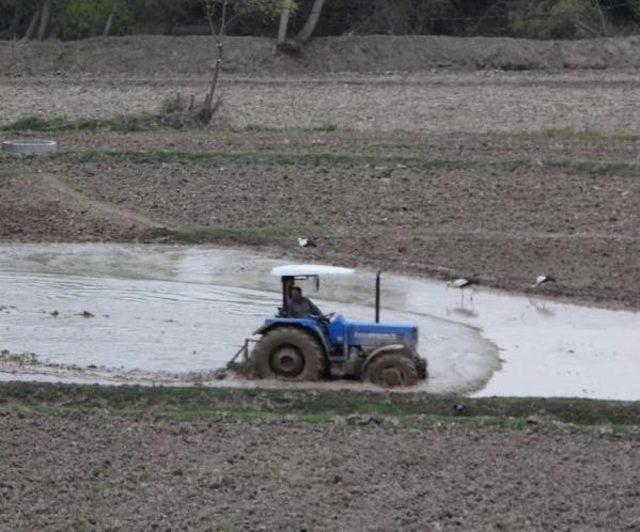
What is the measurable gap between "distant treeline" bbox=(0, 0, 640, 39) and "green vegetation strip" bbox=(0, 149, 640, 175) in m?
23.9

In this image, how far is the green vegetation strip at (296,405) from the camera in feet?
48.7

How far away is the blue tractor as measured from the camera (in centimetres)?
1670

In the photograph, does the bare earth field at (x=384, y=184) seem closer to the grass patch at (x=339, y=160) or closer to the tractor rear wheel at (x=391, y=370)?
the grass patch at (x=339, y=160)

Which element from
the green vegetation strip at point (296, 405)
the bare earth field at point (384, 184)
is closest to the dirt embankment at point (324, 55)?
the bare earth field at point (384, 184)

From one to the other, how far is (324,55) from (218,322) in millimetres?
31900

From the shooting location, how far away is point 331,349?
17125 mm

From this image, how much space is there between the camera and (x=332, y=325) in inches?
674

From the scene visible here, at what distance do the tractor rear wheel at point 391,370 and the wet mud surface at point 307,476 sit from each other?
7.33 feet

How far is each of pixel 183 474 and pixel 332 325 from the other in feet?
15.4

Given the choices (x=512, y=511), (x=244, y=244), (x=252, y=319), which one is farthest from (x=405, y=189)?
(x=512, y=511)

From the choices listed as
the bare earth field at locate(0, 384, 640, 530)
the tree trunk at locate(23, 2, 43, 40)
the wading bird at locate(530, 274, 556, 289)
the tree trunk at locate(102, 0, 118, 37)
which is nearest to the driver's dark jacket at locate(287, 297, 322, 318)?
the bare earth field at locate(0, 384, 640, 530)

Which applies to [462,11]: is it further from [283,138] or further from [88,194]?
[88,194]

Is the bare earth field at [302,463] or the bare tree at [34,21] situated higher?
the bare tree at [34,21]

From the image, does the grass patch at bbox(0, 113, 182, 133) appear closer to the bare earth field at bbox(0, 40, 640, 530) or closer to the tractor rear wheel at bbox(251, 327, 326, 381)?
the bare earth field at bbox(0, 40, 640, 530)
